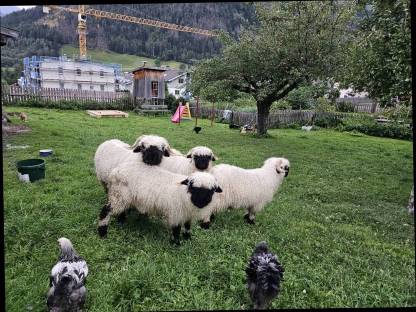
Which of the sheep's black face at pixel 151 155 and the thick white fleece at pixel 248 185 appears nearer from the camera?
the sheep's black face at pixel 151 155

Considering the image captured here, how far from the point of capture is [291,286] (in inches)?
107

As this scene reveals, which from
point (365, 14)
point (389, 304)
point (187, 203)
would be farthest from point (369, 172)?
point (187, 203)

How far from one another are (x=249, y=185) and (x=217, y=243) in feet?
3.12

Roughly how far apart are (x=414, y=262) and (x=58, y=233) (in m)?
3.61

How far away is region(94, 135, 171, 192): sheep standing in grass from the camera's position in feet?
11.7

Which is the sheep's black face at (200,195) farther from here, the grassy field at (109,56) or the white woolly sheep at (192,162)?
the grassy field at (109,56)

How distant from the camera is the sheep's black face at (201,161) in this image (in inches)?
150

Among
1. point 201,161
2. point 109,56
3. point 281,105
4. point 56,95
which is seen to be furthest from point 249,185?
point 281,105

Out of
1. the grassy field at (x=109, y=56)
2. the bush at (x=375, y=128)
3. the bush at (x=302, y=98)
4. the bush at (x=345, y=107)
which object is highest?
the grassy field at (x=109, y=56)

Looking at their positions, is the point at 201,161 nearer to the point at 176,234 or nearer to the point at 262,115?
the point at 176,234

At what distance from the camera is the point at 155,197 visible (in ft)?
10.9

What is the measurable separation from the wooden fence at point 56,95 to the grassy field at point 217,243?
1.91ft

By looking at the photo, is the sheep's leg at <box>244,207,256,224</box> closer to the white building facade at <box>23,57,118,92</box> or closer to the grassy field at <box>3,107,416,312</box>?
the grassy field at <box>3,107,416,312</box>

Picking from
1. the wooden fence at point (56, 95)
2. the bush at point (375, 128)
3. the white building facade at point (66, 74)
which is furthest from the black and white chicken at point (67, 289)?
the bush at point (375, 128)
